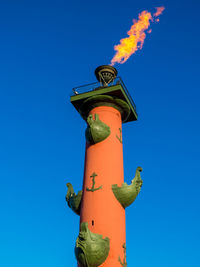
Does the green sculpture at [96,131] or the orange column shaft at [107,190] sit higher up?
the green sculpture at [96,131]

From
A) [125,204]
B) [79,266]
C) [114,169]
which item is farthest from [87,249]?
[114,169]

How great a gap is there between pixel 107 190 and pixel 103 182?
54cm

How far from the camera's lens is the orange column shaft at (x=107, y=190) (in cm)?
1759

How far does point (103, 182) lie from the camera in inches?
747

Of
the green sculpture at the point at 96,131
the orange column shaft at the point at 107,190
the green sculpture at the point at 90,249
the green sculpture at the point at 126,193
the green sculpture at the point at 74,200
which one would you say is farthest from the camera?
the green sculpture at the point at 96,131

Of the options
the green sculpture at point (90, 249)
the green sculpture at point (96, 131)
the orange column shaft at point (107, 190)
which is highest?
the green sculpture at point (96, 131)

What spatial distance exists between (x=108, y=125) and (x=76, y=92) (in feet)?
12.1

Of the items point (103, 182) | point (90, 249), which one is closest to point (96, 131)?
point (103, 182)

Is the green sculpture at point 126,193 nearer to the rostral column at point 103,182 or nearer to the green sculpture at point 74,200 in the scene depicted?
the rostral column at point 103,182

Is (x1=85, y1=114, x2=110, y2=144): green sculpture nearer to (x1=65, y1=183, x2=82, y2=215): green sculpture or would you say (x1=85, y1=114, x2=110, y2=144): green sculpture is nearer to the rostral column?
the rostral column

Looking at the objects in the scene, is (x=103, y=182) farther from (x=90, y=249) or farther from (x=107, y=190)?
(x=90, y=249)

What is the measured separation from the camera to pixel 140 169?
66.4ft

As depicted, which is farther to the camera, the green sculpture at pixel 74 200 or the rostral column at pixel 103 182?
the green sculpture at pixel 74 200

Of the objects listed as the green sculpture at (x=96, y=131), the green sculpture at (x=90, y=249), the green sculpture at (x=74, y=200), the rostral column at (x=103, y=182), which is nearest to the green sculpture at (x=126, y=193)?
the rostral column at (x=103, y=182)
